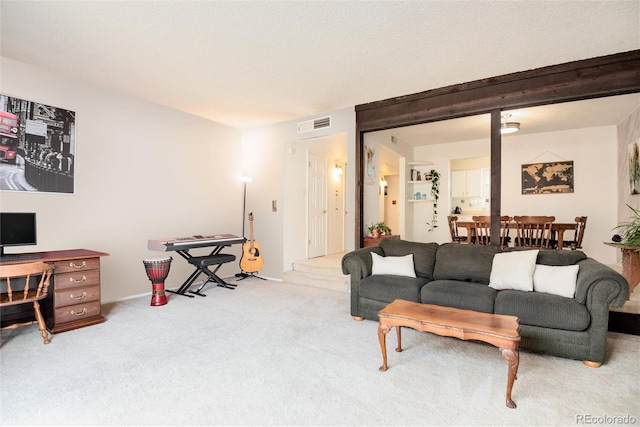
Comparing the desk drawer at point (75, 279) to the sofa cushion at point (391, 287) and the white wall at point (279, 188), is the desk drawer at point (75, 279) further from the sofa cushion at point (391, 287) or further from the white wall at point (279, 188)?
the sofa cushion at point (391, 287)

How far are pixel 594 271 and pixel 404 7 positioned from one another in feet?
8.20

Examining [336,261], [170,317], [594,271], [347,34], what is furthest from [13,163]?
[594,271]

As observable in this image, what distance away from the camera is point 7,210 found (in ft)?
10.5

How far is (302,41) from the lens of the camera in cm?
283

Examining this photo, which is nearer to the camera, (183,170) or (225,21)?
(225,21)

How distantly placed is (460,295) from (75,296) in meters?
3.71

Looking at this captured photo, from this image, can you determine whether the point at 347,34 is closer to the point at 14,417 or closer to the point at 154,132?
the point at 154,132

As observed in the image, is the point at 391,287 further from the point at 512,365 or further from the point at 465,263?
the point at 512,365

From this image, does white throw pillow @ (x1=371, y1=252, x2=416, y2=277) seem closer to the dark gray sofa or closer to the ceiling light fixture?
the dark gray sofa

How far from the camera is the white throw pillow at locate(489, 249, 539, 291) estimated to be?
2.81 m

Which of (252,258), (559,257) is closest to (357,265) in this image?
(559,257)

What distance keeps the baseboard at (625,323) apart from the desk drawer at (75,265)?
16.9 feet

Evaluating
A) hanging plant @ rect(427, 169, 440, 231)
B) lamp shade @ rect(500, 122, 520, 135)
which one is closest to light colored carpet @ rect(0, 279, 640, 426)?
lamp shade @ rect(500, 122, 520, 135)

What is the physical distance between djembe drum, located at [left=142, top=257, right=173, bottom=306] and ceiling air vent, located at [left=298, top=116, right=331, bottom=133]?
9.33 ft
